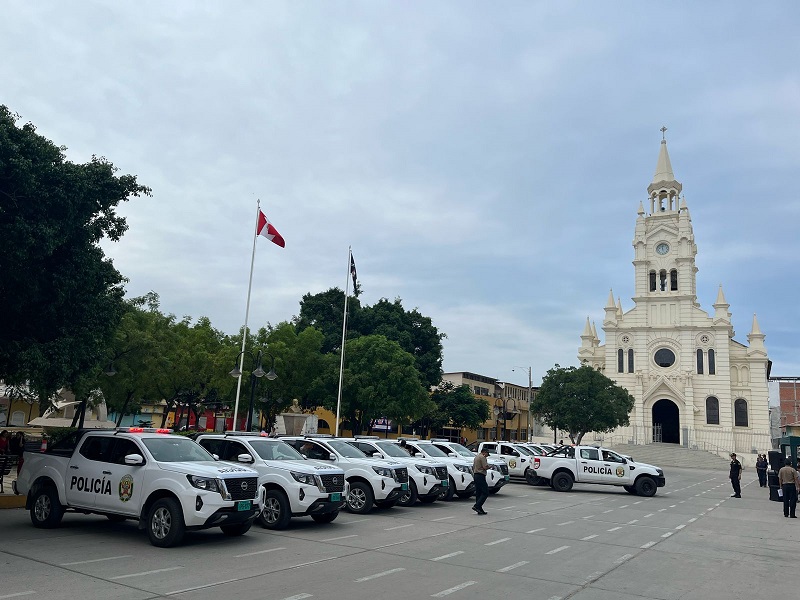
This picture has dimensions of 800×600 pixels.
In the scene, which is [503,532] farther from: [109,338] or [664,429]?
[664,429]

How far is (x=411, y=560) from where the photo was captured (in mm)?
9953

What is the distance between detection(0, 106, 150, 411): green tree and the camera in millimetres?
11172

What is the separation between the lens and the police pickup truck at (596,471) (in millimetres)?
24250

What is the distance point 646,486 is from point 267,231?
18376 mm

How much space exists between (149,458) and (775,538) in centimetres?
1330

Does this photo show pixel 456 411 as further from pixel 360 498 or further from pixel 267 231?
pixel 360 498

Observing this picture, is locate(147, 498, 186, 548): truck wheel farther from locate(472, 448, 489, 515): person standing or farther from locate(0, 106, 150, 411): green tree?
locate(472, 448, 489, 515): person standing

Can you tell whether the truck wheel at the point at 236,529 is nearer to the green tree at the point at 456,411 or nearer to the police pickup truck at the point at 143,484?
the police pickup truck at the point at 143,484

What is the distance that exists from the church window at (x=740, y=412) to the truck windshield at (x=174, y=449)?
6463 cm

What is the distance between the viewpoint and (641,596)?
827cm

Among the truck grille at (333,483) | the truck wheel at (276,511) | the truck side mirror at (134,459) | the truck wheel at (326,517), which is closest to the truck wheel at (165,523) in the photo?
the truck side mirror at (134,459)

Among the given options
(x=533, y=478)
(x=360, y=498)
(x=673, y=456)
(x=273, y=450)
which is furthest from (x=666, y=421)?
(x=273, y=450)

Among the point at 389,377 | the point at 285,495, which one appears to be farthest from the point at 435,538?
the point at 389,377

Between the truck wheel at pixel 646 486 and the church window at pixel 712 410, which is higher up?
the church window at pixel 712 410
